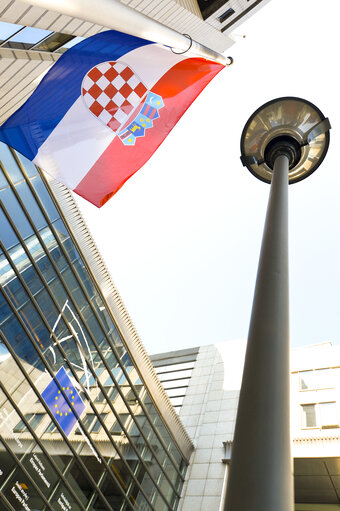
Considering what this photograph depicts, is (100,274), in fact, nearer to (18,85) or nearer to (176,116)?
(18,85)

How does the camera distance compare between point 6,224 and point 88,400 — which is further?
point 88,400

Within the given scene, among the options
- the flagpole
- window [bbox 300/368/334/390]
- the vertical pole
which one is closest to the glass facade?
the flagpole

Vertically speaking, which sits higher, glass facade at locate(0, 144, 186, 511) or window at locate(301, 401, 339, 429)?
window at locate(301, 401, 339, 429)

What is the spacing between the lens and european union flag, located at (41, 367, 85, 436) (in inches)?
643

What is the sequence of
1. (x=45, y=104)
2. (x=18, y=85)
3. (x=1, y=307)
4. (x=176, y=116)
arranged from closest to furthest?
(x=45, y=104) → (x=176, y=116) → (x=18, y=85) → (x=1, y=307)

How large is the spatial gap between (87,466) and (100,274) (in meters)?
9.09

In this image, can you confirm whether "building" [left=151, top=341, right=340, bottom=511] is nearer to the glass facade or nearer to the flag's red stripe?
the glass facade

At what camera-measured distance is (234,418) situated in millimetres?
25312

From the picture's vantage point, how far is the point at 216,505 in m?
20.7

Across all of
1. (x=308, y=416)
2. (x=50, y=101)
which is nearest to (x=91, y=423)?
(x=308, y=416)

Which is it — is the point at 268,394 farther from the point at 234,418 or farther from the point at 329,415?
the point at 234,418

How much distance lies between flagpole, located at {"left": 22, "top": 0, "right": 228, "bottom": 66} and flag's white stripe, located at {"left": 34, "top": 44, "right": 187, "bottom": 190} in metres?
0.67

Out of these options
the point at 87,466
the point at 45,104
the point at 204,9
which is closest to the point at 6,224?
the point at 45,104

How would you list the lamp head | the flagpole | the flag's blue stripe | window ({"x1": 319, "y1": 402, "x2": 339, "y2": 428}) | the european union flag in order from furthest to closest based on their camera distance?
window ({"x1": 319, "y1": 402, "x2": 339, "y2": 428})
the european union flag
the flag's blue stripe
the lamp head
the flagpole
